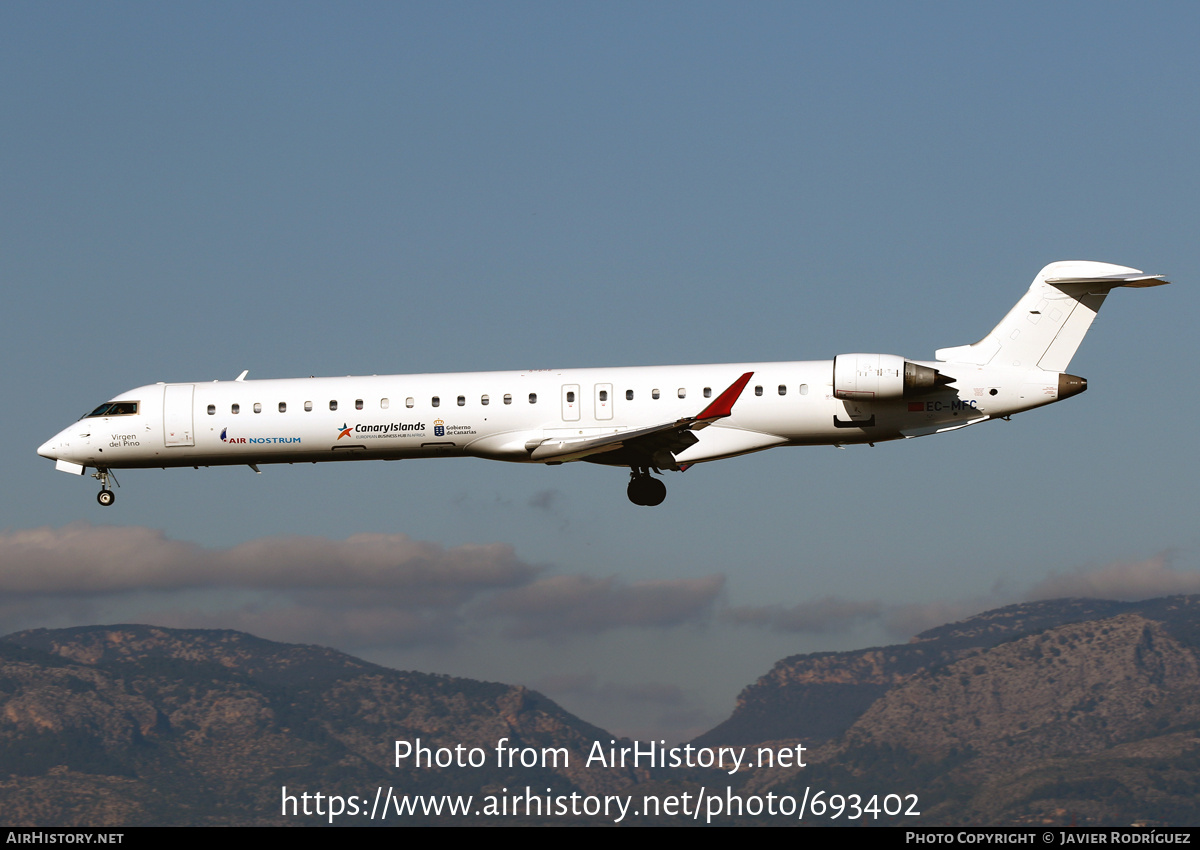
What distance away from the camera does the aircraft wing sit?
129 feet

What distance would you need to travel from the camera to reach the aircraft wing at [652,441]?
39.3 meters

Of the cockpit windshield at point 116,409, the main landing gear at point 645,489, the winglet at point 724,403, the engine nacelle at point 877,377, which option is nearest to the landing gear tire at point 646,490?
the main landing gear at point 645,489

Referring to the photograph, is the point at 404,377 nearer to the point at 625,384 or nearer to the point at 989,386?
the point at 625,384

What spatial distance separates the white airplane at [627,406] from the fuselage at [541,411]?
0.13ft

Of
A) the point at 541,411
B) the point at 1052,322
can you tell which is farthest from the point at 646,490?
the point at 1052,322

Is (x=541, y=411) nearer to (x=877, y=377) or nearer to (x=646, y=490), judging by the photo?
(x=646, y=490)

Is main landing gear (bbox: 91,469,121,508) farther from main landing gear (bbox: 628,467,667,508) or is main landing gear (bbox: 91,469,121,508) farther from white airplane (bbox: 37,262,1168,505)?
main landing gear (bbox: 628,467,667,508)

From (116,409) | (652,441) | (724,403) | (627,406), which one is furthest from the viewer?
(116,409)

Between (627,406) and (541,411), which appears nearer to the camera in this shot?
(627,406)

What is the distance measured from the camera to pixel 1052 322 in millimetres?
42344

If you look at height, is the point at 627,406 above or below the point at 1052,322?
below

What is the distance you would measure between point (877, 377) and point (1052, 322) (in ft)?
19.8
